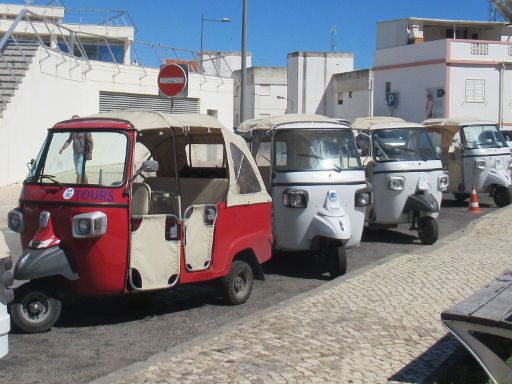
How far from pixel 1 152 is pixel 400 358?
14.2m

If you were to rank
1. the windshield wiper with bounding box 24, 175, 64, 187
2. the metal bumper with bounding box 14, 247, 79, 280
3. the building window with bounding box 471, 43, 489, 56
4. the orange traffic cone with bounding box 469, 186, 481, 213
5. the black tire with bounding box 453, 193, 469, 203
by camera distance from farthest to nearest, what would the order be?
the building window with bounding box 471, 43, 489, 56
the black tire with bounding box 453, 193, 469, 203
the orange traffic cone with bounding box 469, 186, 481, 213
the windshield wiper with bounding box 24, 175, 64, 187
the metal bumper with bounding box 14, 247, 79, 280

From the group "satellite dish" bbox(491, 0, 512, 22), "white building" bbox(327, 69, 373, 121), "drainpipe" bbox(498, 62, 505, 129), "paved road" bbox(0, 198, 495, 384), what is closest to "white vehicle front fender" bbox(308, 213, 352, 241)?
"paved road" bbox(0, 198, 495, 384)

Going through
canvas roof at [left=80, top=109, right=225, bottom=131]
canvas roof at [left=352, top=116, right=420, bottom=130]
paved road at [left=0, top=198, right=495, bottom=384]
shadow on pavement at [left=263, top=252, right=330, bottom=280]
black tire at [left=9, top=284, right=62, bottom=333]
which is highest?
canvas roof at [left=352, top=116, right=420, bottom=130]

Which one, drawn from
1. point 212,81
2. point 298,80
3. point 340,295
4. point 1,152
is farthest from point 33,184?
point 298,80

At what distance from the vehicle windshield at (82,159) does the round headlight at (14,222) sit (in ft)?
1.25

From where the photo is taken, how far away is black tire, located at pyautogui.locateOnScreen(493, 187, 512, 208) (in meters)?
16.8

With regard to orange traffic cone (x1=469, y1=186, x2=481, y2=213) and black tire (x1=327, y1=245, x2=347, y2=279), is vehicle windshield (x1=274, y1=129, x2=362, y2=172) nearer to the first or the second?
black tire (x1=327, y1=245, x2=347, y2=279)

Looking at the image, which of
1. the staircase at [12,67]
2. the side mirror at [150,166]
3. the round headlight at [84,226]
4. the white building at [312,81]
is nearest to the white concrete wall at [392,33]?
the white building at [312,81]

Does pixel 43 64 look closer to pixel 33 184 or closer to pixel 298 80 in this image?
pixel 33 184

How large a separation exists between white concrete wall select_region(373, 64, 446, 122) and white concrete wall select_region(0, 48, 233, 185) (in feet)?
72.9

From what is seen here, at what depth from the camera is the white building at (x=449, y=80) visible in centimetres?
3975

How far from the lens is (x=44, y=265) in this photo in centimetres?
626

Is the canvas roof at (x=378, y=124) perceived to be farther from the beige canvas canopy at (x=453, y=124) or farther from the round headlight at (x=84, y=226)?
the round headlight at (x=84, y=226)

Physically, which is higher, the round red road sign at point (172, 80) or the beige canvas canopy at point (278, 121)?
the round red road sign at point (172, 80)
